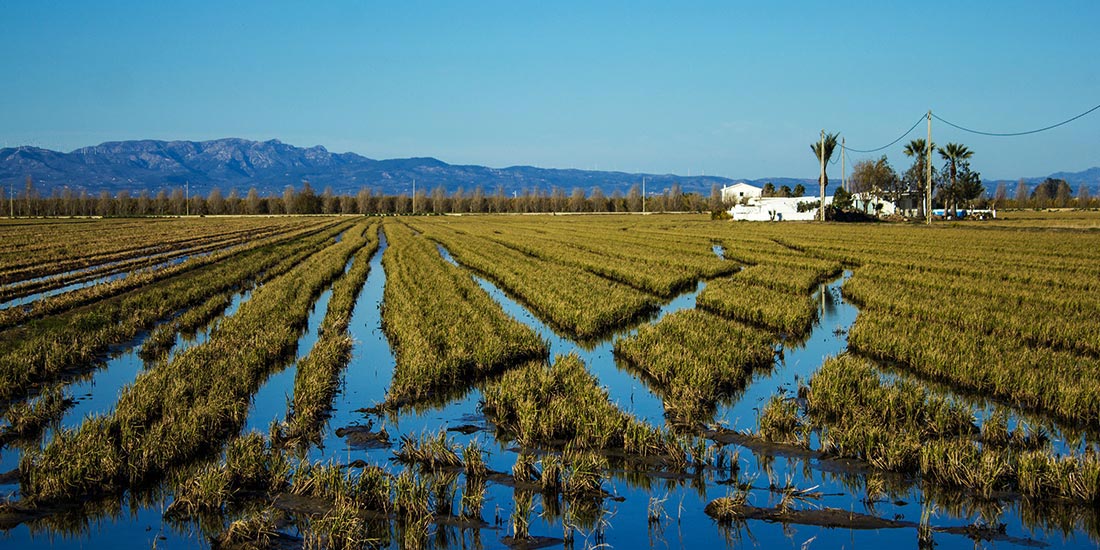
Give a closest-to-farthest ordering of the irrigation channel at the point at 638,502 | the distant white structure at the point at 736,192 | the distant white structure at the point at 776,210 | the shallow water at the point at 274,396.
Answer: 1. the irrigation channel at the point at 638,502
2. the shallow water at the point at 274,396
3. the distant white structure at the point at 776,210
4. the distant white structure at the point at 736,192

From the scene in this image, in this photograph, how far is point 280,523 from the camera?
6051 millimetres

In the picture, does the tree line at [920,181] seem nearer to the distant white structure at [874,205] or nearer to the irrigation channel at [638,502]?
the distant white structure at [874,205]

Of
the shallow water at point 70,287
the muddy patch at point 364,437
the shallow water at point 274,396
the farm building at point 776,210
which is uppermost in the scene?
the farm building at point 776,210

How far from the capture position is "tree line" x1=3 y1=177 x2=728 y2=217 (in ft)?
448

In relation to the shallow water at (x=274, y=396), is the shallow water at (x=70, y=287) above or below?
above

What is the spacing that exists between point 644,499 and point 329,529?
8.35 ft

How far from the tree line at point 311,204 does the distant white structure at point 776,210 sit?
51.8 meters

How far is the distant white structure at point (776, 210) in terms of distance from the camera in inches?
3314

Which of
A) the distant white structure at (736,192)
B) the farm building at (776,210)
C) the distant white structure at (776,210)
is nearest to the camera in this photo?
the distant white structure at (776,210)

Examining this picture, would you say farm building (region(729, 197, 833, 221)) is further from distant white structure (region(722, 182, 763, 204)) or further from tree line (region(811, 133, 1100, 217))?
distant white structure (region(722, 182, 763, 204))

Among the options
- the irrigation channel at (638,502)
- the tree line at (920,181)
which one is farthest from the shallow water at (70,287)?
the tree line at (920,181)

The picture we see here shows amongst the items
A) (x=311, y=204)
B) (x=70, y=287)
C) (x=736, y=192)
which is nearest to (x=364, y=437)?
(x=70, y=287)

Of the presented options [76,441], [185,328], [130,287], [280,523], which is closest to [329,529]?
[280,523]

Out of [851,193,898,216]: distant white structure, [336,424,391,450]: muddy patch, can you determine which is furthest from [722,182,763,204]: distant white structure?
[336,424,391,450]: muddy patch
